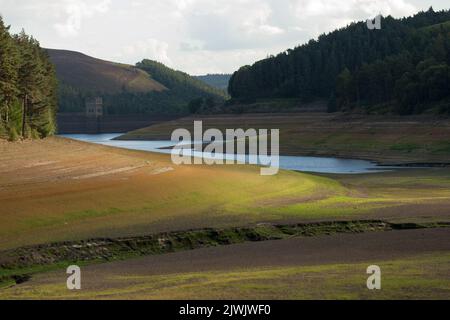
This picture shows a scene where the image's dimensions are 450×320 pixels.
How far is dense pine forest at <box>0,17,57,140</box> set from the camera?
205ft

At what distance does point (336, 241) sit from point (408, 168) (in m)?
51.0

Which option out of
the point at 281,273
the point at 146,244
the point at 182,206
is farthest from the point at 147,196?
the point at 281,273

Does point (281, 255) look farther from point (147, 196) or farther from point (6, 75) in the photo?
point (6, 75)

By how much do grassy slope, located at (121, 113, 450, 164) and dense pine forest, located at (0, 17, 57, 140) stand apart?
37004mm

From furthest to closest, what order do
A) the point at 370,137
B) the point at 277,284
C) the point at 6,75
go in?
the point at 370,137 → the point at 6,75 → the point at 277,284

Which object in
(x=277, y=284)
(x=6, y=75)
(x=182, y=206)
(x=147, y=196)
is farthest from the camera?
(x=6, y=75)

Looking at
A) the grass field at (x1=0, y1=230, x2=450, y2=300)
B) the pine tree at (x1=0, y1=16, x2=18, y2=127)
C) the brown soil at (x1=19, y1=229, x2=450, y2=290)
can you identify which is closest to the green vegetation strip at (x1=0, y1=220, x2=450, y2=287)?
the brown soil at (x1=19, y1=229, x2=450, y2=290)

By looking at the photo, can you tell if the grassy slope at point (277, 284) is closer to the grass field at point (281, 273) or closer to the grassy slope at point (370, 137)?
the grass field at point (281, 273)

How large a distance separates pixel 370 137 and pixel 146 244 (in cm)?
7727

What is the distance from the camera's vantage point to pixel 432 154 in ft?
294

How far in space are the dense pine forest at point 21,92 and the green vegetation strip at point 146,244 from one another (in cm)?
3015

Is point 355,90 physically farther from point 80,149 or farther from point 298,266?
point 298,266

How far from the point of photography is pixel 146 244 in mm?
31797
